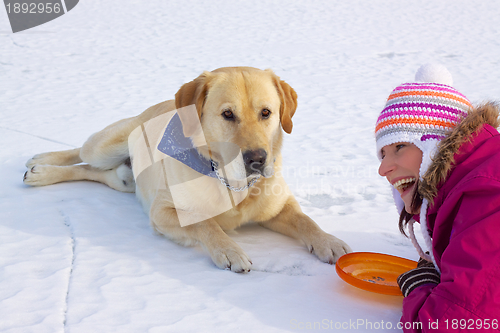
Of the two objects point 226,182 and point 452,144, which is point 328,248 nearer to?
point 226,182

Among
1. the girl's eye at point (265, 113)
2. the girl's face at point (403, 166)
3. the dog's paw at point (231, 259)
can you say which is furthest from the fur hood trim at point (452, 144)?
the girl's eye at point (265, 113)

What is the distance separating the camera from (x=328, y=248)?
2.76 m

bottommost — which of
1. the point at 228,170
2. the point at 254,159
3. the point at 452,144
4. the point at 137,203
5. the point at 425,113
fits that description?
the point at 137,203

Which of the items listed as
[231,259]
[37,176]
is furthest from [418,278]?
[37,176]

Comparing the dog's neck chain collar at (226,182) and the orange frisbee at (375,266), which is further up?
the dog's neck chain collar at (226,182)

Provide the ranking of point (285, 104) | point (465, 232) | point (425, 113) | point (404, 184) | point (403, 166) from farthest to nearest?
point (285, 104) < point (404, 184) < point (403, 166) < point (425, 113) < point (465, 232)

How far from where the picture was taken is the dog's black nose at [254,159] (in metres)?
2.60

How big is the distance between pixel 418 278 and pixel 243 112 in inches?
57.3

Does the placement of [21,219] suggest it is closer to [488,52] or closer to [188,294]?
[188,294]

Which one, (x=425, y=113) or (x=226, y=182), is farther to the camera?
(x=226, y=182)

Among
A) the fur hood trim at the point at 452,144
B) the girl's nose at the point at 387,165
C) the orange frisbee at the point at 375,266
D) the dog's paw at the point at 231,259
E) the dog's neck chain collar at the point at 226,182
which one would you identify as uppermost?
the fur hood trim at the point at 452,144

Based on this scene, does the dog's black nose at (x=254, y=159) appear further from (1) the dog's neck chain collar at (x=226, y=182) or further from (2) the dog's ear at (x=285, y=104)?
(2) the dog's ear at (x=285, y=104)

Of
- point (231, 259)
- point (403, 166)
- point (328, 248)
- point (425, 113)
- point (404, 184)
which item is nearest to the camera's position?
point (425, 113)

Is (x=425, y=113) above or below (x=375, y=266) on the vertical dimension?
above
